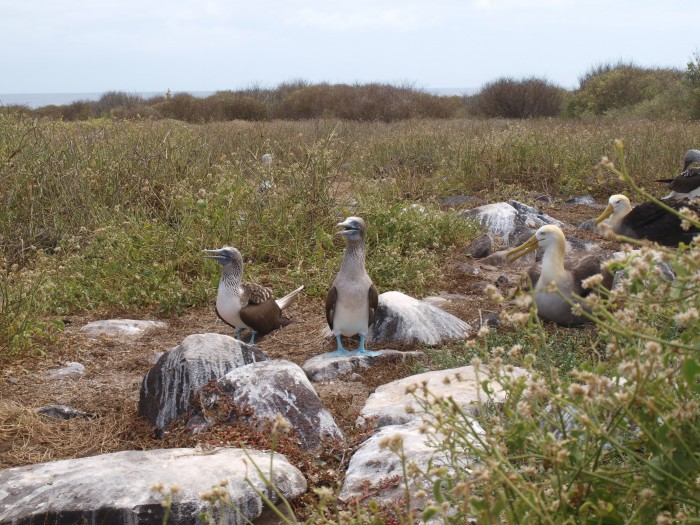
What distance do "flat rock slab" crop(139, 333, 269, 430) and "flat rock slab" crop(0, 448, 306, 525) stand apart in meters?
0.65

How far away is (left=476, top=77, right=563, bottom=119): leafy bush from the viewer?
24.1 meters

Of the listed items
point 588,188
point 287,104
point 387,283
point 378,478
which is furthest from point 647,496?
point 287,104

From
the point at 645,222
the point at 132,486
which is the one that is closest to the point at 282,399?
the point at 132,486

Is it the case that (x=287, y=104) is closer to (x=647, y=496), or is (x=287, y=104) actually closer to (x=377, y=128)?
(x=377, y=128)

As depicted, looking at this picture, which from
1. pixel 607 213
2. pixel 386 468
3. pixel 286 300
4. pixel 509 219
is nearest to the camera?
pixel 386 468

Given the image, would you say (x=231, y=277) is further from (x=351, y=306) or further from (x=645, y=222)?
Result: (x=645, y=222)

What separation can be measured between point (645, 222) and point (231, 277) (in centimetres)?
435

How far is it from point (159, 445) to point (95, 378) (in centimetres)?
119

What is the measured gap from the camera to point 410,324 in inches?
209

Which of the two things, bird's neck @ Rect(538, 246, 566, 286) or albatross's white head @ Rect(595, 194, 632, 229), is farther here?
albatross's white head @ Rect(595, 194, 632, 229)

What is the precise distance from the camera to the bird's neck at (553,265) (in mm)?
5434

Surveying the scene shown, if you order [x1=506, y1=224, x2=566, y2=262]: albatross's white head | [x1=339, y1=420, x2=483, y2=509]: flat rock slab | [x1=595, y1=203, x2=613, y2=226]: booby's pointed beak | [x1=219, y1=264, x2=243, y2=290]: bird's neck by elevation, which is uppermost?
[x1=506, y1=224, x2=566, y2=262]: albatross's white head

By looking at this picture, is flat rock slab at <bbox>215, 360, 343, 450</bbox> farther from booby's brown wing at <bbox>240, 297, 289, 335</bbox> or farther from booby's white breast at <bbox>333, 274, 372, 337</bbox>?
booby's brown wing at <bbox>240, 297, 289, 335</bbox>

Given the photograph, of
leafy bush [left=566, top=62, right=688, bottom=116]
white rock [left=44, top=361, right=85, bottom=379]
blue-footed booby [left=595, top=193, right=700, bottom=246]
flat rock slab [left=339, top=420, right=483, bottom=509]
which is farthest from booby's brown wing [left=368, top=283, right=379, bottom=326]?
leafy bush [left=566, top=62, right=688, bottom=116]
